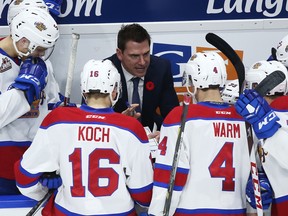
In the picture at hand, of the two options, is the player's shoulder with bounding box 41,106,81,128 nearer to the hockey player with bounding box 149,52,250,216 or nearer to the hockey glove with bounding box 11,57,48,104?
the hockey glove with bounding box 11,57,48,104

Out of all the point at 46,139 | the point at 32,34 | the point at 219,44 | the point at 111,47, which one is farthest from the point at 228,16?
the point at 46,139

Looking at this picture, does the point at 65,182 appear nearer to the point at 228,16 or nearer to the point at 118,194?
the point at 118,194

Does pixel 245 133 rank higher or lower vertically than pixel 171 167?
higher

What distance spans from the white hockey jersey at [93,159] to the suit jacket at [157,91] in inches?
46.9

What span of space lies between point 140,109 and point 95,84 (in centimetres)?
124

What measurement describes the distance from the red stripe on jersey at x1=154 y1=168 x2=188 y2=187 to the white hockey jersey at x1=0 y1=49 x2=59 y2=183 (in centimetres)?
78

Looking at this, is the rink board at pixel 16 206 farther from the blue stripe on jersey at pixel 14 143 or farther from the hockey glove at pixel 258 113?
the hockey glove at pixel 258 113

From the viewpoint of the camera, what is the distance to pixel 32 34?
3.02 m

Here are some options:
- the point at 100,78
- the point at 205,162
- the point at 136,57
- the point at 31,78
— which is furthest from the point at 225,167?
the point at 136,57

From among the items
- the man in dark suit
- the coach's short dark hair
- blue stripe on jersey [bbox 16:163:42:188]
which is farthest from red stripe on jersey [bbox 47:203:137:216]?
the coach's short dark hair

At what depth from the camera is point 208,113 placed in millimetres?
2703

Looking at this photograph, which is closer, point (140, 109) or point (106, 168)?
point (106, 168)

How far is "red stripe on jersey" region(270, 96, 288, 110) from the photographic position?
2768 mm

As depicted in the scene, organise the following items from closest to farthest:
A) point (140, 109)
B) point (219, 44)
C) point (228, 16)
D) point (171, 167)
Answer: point (171, 167) < point (219, 44) < point (140, 109) < point (228, 16)
